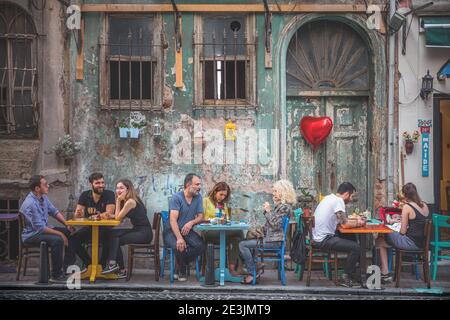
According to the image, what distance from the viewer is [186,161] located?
552 inches

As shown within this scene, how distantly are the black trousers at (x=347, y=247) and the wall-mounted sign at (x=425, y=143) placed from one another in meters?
2.92

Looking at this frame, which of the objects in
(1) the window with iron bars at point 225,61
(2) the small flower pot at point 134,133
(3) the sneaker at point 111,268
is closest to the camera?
(3) the sneaker at point 111,268

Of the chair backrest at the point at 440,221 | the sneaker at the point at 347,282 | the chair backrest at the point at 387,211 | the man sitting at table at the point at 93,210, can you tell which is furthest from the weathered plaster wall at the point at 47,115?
the chair backrest at the point at 440,221

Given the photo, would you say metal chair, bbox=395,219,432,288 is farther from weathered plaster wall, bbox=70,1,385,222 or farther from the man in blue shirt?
the man in blue shirt

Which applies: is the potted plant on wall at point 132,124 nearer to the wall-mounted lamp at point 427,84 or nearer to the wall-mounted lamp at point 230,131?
the wall-mounted lamp at point 230,131

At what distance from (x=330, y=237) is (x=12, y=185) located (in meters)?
5.61

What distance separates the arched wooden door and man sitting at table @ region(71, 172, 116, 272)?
3458 millimetres

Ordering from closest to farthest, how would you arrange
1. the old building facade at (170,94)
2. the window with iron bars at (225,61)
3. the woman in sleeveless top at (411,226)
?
the woman in sleeveless top at (411,226) → the old building facade at (170,94) → the window with iron bars at (225,61)

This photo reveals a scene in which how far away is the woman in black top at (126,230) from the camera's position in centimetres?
1223

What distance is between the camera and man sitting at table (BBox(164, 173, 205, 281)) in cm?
1211

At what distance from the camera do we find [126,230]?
489 inches

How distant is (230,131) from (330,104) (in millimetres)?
1860

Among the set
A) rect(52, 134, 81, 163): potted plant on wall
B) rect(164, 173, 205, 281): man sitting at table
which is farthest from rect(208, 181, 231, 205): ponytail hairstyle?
rect(52, 134, 81, 163): potted plant on wall
